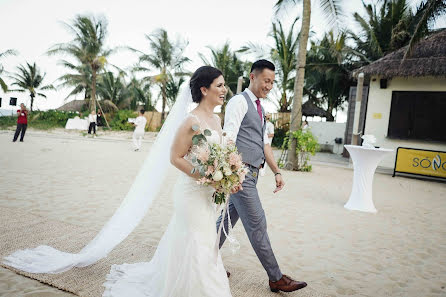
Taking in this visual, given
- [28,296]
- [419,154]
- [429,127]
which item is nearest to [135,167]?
[28,296]

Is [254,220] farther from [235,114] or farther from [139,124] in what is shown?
[139,124]

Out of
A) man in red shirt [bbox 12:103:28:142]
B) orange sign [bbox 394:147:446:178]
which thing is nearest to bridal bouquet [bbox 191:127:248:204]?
orange sign [bbox 394:147:446:178]

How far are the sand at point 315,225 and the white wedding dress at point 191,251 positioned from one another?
105 cm

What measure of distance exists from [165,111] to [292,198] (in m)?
26.3

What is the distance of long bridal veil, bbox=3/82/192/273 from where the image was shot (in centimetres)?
281

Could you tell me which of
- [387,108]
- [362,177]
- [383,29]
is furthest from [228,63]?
[362,177]

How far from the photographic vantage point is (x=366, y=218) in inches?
216

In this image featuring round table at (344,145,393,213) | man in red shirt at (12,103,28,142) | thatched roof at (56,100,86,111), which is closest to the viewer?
round table at (344,145,393,213)

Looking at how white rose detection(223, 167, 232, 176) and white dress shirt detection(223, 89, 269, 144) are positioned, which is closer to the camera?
white rose detection(223, 167, 232, 176)

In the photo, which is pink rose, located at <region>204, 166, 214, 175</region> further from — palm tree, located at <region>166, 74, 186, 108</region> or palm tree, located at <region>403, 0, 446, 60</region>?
palm tree, located at <region>166, 74, 186, 108</region>

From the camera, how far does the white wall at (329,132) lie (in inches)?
872

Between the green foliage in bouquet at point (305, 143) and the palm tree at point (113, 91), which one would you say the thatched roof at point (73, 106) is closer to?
the palm tree at point (113, 91)

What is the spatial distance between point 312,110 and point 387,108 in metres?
15.9

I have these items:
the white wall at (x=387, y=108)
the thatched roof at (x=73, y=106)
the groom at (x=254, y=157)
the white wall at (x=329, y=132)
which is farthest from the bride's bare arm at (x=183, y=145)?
the thatched roof at (x=73, y=106)
